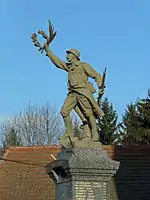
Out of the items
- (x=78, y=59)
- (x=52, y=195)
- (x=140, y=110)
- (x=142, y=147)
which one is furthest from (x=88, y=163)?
(x=140, y=110)

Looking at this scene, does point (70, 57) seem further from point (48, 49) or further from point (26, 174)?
point (26, 174)

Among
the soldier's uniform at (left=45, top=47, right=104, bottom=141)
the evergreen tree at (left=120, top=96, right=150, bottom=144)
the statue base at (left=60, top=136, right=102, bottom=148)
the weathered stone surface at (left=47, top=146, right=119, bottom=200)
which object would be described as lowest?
the weathered stone surface at (left=47, top=146, right=119, bottom=200)

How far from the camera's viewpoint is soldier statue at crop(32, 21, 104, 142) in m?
10.6

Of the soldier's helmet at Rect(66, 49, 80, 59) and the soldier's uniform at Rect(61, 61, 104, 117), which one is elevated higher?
the soldier's helmet at Rect(66, 49, 80, 59)

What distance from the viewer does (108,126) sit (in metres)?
43.9

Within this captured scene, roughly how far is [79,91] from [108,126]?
33.6 metres

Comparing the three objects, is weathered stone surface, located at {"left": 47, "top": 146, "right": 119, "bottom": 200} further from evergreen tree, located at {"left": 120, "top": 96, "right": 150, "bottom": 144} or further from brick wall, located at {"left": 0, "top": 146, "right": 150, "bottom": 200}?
evergreen tree, located at {"left": 120, "top": 96, "right": 150, "bottom": 144}

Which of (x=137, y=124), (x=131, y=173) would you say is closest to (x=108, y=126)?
(x=137, y=124)

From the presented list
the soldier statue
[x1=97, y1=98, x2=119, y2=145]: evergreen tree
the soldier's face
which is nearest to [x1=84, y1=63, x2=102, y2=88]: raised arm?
the soldier statue

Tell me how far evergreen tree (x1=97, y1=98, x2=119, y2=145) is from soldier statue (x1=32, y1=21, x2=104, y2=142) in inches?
1241

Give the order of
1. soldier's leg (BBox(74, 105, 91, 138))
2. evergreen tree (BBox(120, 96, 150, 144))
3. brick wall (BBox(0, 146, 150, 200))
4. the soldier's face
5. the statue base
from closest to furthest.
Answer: the statue base < soldier's leg (BBox(74, 105, 91, 138)) < the soldier's face < brick wall (BBox(0, 146, 150, 200)) < evergreen tree (BBox(120, 96, 150, 144))

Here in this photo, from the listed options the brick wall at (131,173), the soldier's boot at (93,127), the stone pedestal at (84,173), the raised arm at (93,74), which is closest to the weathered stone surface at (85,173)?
the stone pedestal at (84,173)

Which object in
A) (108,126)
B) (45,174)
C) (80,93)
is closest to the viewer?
(80,93)

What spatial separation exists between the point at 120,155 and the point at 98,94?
12.8 m
